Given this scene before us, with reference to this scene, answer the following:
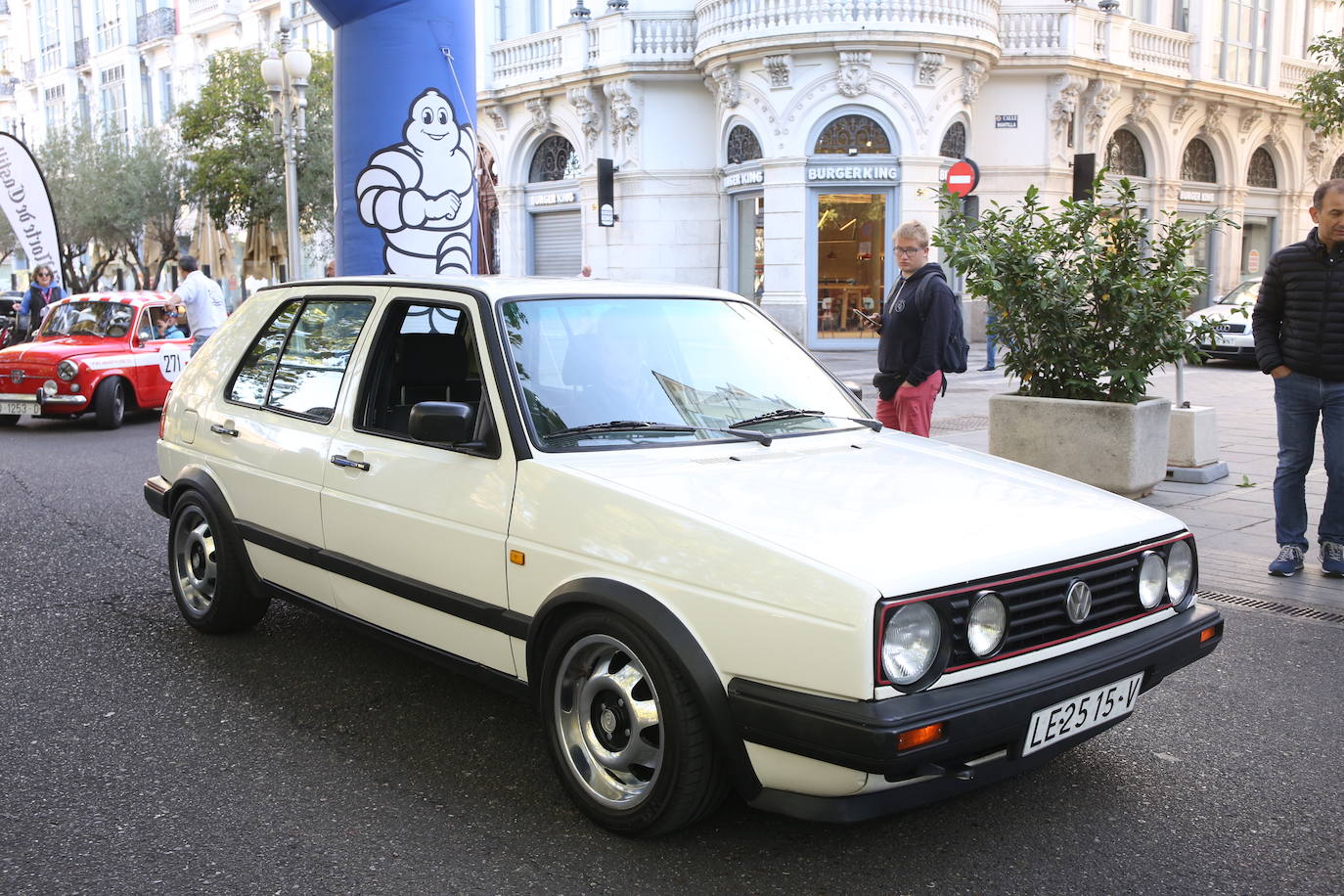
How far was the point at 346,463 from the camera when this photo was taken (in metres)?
4.14

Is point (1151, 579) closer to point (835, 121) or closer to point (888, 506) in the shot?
point (888, 506)

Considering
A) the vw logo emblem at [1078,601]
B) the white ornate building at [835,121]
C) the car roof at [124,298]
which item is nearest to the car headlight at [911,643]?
the vw logo emblem at [1078,601]

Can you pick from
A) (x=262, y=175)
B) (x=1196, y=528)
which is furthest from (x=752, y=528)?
(x=262, y=175)

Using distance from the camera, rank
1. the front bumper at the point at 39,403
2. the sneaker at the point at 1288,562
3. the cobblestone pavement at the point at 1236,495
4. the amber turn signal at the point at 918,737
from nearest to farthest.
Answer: the amber turn signal at the point at 918,737 → the cobblestone pavement at the point at 1236,495 → the sneaker at the point at 1288,562 → the front bumper at the point at 39,403

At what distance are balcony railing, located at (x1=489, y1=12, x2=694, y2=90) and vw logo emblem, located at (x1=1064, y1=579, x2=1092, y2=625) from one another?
25.2m

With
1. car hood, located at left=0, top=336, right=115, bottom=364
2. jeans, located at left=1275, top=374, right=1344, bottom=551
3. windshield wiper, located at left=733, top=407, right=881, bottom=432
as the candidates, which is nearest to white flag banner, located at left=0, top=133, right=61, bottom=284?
car hood, located at left=0, top=336, right=115, bottom=364

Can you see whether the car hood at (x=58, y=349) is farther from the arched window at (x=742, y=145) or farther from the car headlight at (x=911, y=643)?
the arched window at (x=742, y=145)

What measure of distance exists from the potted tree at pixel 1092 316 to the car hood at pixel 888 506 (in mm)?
4286

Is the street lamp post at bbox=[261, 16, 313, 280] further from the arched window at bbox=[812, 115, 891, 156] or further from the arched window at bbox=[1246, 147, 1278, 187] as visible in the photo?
the arched window at bbox=[1246, 147, 1278, 187]

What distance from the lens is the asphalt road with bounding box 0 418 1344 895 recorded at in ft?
10.0

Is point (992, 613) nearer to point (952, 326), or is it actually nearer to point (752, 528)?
point (752, 528)

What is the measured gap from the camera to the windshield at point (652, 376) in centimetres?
368

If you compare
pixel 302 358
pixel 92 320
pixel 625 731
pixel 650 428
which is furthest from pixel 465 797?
pixel 92 320

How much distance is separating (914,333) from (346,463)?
4.00m
